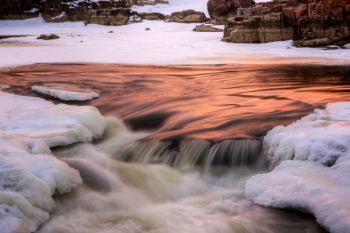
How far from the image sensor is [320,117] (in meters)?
5.94

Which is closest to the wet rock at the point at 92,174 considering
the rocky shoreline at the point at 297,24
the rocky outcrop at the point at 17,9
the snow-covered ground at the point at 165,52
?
the snow-covered ground at the point at 165,52

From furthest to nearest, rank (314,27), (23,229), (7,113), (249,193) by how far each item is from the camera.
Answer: (314,27) < (7,113) < (249,193) < (23,229)

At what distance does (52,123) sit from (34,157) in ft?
4.55

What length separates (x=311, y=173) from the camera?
4359mm

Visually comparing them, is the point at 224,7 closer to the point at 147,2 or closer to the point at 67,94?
the point at 147,2

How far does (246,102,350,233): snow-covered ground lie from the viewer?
373 centimetres

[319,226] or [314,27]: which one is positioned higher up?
[314,27]

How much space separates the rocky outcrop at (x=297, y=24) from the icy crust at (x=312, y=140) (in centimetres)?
944

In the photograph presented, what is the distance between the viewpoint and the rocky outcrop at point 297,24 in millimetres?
14312

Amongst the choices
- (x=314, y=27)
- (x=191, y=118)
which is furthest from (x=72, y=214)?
(x=314, y=27)

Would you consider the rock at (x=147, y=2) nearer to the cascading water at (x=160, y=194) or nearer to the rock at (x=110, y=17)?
the rock at (x=110, y=17)

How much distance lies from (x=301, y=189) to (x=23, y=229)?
8.39 ft

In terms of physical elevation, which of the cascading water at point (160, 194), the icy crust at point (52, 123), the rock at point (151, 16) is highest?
the rock at point (151, 16)

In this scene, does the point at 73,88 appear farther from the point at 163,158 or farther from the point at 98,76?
the point at 163,158
